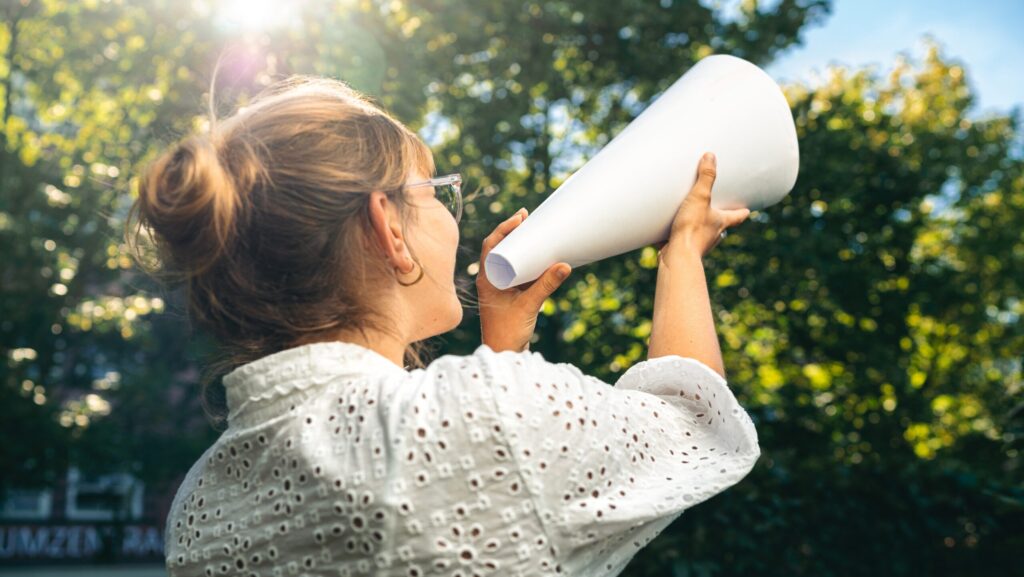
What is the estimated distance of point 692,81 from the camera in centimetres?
156

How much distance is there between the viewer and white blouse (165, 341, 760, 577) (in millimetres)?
1005

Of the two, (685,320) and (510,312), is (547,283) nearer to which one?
(510,312)

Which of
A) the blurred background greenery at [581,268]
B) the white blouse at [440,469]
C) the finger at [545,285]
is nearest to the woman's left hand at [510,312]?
the finger at [545,285]

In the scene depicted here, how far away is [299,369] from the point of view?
1138 millimetres

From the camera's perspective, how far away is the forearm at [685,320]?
1.25 metres

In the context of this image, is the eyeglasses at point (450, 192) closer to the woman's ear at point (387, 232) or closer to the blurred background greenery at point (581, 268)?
the woman's ear at point (387, 232)

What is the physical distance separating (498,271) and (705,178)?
346 millimetres

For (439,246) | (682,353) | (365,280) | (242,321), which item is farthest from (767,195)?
(242,321)

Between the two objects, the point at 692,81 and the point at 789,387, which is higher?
the point at 692,81

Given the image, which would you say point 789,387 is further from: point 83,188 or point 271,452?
point 83,188

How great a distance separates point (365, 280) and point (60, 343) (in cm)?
1149

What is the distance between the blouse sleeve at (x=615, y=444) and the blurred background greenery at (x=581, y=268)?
10.0ft

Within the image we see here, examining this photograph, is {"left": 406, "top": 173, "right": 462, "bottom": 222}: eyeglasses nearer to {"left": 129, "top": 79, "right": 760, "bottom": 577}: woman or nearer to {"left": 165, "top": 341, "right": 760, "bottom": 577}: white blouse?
{"left": 129, "top": 79, "right": 760, "bottom": 577}: woman

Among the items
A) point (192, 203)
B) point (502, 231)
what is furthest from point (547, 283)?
point (192, 203)
